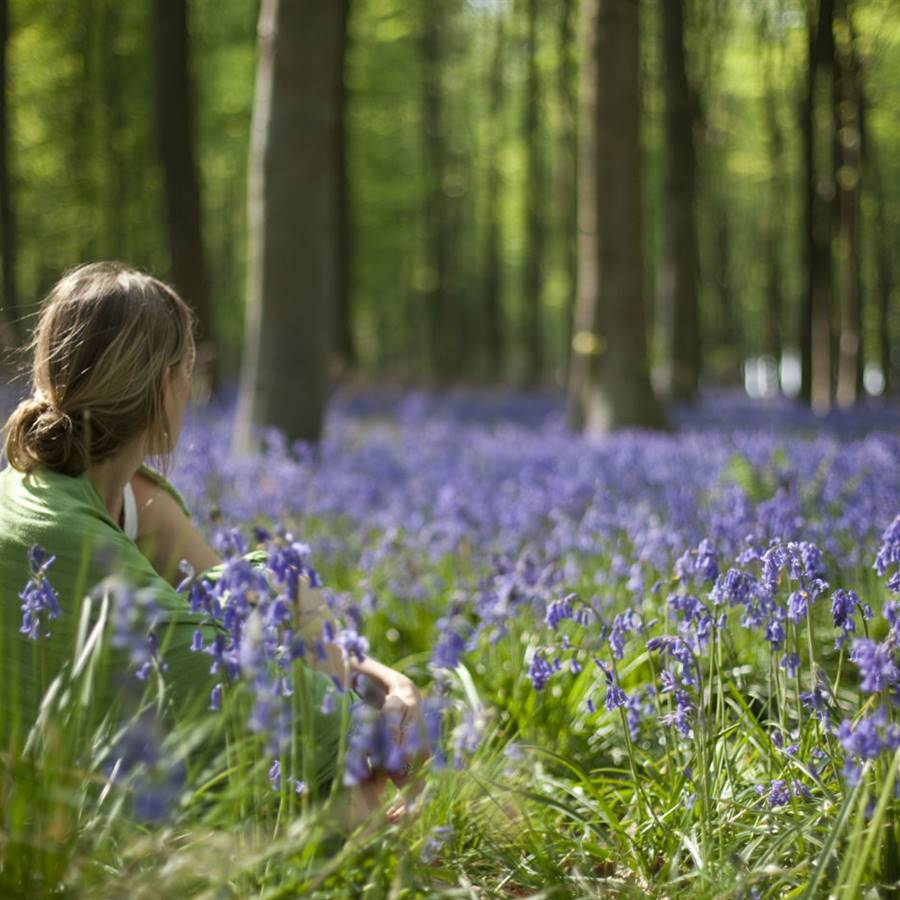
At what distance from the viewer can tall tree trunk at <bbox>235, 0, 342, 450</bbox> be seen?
24.7ft

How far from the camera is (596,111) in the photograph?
954cm

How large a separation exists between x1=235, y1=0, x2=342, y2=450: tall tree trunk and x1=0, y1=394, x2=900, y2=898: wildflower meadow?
294 centimetres

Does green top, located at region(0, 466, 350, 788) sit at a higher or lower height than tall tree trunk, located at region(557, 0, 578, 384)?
lower

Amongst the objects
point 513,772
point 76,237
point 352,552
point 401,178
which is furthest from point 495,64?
point 513,772

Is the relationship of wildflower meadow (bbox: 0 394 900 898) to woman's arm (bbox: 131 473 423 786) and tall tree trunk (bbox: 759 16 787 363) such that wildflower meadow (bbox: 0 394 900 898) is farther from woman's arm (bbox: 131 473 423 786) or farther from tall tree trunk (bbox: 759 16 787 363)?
tall tree trunk (bbox: 759 16 787 363)

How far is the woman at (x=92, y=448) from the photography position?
220 cm

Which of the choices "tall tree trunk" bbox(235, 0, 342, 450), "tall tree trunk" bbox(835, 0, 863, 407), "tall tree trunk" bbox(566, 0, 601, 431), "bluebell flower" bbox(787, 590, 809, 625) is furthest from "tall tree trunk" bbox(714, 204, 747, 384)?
"bluebell flower" bbox(787, 590, 809, 625)

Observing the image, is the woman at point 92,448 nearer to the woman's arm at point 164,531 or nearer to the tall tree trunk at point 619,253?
the woman's arm at point 164,531

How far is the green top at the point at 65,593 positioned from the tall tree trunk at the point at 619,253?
750 cm

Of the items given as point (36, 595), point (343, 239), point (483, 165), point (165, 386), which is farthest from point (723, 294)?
point (36, 595)

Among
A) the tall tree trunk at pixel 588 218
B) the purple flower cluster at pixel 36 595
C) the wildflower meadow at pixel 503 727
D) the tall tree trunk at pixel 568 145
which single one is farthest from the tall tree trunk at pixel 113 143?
the purple flower cluster at pixel 36 595

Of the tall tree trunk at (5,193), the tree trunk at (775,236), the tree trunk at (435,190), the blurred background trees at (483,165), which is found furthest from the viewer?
the tree trunk at (435,190)

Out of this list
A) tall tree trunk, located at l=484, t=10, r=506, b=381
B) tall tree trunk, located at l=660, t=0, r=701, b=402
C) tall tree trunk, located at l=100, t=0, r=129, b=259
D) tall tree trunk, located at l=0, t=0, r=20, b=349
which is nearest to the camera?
tall tree trunk, located at l=660, t=0, r=701, b=402

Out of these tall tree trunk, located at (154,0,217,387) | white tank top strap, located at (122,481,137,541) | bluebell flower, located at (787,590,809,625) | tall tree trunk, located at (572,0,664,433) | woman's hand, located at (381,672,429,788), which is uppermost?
tall tree trunk, located at (154,0,217,387)
